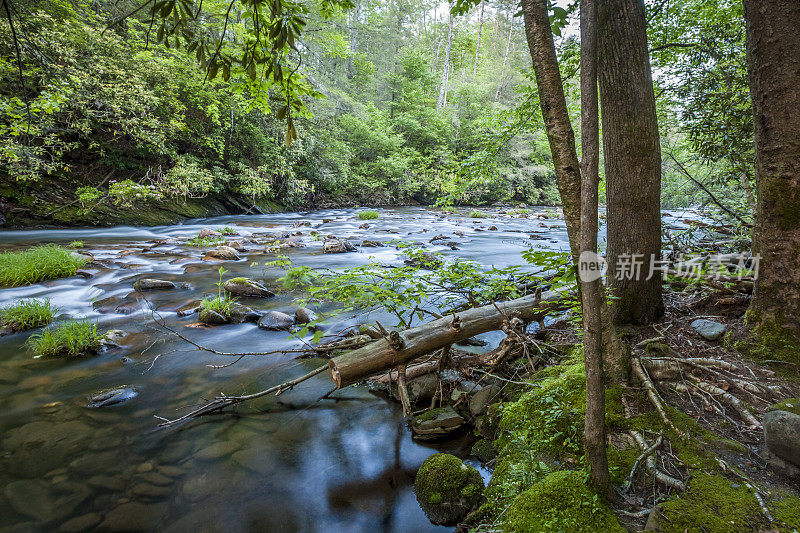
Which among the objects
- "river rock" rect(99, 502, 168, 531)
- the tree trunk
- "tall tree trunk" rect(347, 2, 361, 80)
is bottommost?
"river rock" rect(99, 502, 168, 531)

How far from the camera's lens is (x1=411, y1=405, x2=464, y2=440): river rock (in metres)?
2.99

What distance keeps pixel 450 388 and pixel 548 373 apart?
901 millimetres

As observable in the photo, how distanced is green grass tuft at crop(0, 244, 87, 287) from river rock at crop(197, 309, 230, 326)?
372cm

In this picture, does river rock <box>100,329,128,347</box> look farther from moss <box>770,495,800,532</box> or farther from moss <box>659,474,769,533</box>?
moss <box>770,495,800,532</box>

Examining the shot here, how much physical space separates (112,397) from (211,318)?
1.79m

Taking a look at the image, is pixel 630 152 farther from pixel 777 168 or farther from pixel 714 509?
pixel 714 509

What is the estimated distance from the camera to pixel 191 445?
3.03 meters

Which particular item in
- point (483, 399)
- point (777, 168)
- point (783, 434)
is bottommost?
point (483, 399)

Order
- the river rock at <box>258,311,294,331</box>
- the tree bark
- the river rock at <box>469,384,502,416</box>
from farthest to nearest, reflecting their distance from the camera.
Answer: the river rock at <box>258,311,294,331</box> → the river rock at <box>469,384,502,416</box> → the tree bark

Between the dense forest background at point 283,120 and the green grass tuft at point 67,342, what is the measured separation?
2.51 meters

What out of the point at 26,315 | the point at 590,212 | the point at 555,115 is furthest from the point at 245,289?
the point at 590,212

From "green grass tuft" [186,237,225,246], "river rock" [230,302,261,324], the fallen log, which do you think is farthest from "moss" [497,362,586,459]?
"green grass tuft" [186,237,225,246]

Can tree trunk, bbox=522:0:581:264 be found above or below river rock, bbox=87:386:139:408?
above

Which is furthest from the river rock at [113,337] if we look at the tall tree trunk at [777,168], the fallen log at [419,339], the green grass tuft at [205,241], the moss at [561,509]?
the tall tree trunk at [777,168]
